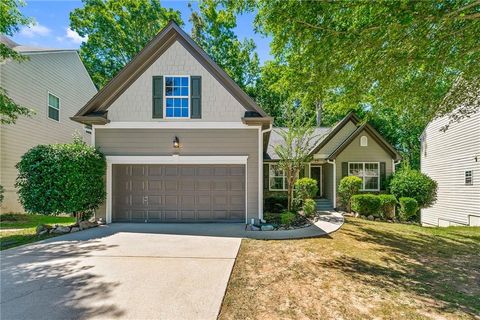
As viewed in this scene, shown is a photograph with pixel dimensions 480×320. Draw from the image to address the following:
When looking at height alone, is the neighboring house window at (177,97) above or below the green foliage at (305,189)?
above

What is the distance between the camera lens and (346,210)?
42.9ft

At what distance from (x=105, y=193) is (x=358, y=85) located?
9401 mm

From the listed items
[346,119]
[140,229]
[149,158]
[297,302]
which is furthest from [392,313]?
[346,119]

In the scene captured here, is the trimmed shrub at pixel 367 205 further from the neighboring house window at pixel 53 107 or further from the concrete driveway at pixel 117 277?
the neighboring house window at pixel 53 107

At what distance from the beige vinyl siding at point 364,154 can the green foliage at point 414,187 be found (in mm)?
1112

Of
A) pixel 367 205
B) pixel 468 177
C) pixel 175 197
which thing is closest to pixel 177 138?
pixel 175 197

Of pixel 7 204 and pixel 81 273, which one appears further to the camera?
pixel 7 204

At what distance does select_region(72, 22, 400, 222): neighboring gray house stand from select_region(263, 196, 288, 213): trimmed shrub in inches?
168

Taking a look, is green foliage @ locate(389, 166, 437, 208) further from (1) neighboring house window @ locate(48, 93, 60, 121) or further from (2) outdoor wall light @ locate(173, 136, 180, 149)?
(1) neighboring house window @ locate(48, 93, 60, 121)

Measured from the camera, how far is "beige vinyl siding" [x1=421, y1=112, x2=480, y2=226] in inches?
480

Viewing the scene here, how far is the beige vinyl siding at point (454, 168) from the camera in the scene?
1218 centimetres

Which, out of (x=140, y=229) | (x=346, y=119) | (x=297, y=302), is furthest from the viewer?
(x=346, y=119)

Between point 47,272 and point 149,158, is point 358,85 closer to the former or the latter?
point 149,158

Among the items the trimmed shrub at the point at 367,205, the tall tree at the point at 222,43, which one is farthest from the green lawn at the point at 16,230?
the tall tree at the point at 222,43
